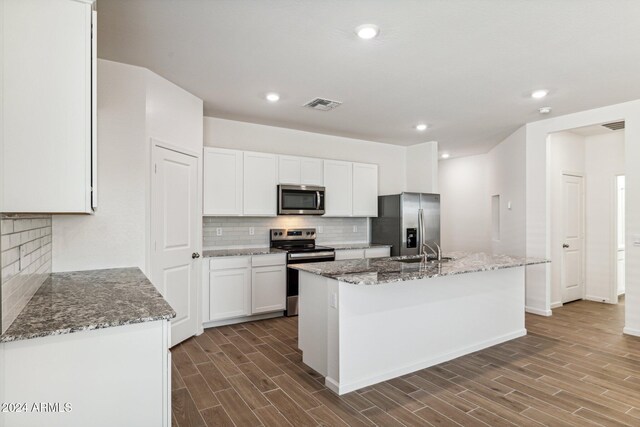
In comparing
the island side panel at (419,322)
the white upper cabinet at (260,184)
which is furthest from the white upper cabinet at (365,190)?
the island side panel at (419,322)

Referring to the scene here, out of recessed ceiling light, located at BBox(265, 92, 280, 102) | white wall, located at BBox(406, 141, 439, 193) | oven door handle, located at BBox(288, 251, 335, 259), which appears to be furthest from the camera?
white wall, located at BBox(406, 141, 439, 193)

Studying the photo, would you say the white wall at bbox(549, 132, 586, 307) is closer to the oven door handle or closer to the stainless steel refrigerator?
the stainless steel refrigerator

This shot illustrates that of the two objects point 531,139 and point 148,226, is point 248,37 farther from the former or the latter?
point 531,139

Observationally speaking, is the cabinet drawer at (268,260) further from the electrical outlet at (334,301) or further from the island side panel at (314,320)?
the electrical outlet at (334,301)

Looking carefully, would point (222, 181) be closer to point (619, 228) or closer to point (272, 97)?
point (272, 97)

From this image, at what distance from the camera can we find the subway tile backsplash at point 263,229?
4930 millimetres

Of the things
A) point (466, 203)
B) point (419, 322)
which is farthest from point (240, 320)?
point (466, 203)

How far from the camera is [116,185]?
321 cm

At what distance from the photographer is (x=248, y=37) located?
8.98ft

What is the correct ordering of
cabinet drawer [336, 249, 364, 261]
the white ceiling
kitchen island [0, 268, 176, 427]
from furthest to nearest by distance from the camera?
cabinet drawer [336, 249, 364, 261] → the white ceiling → kitchen island [0, 268, 176, 427]

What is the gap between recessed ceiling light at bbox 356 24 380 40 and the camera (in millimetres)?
2561

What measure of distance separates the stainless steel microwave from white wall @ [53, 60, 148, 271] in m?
2.06

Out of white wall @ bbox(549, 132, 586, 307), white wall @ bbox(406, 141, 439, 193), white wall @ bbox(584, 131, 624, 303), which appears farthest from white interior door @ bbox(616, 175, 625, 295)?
white wall @ bbox(406, 141, 439, 193)

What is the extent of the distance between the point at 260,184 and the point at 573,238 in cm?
505
